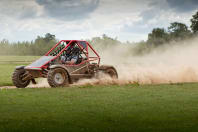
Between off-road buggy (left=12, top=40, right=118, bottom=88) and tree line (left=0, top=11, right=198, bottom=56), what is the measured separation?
26.3 m

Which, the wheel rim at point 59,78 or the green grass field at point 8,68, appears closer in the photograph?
the wheel rim at point 59,78

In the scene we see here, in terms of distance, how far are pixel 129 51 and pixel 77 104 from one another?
170 ft

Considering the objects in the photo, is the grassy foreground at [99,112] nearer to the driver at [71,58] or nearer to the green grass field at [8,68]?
the driver at [71,58]

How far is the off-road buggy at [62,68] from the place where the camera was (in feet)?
59.3

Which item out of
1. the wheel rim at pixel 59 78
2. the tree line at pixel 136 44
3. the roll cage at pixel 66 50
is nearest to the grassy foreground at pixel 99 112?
the wheel rim at pixel 59 78

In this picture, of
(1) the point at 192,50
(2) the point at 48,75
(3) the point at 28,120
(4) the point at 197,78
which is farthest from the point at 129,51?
(3) the point at 28,120

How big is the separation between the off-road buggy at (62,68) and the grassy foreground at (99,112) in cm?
302

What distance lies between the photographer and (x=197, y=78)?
76.8 feet

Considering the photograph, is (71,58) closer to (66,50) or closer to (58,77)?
(66,50)

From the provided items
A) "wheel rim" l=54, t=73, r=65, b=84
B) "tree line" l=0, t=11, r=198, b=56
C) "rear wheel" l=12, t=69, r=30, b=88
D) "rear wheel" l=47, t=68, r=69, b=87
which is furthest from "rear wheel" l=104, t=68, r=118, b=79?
"tree line" l=0, t=11, r=198, b=56

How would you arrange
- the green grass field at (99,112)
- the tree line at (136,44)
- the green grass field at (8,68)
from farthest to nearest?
1. the tree line at (136,44)
2. the green grass field at (8,68)
3. the green grass field at (99,112)

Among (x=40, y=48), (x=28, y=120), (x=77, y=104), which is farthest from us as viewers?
(x=40, y=48)

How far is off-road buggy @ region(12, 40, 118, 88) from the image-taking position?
1808 centimetres

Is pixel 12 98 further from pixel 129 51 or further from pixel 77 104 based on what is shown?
pixel 129 51
